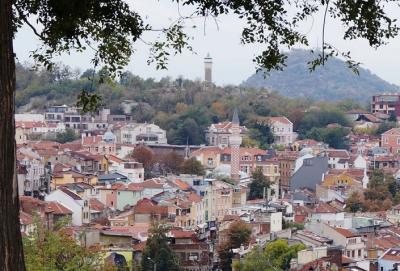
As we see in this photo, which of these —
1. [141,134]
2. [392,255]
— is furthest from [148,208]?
[141,134]

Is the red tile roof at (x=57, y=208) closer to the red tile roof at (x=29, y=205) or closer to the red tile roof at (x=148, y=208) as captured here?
the red tile roof at (x=29, y=205)

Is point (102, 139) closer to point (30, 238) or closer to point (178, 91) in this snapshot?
point (178, 91)

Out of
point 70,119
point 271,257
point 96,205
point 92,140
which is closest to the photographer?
point 271,257

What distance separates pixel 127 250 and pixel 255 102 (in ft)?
Answer: 120

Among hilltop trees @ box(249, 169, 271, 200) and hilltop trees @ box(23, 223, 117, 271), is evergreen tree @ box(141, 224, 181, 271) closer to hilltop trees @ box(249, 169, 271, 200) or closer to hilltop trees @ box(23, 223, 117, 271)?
hilltop trees @ box(23, 223, 117, 271)

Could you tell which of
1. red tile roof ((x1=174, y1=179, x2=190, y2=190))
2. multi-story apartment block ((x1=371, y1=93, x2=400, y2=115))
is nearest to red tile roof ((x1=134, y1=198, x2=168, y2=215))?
red tile roof ((x1=174, y1=179, x2=190, y2=190))

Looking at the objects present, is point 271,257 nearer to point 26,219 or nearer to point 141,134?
point 26,219

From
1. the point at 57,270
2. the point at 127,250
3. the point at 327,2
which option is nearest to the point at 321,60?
the point at 327,2

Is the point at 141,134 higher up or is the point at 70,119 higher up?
the point at 70,119

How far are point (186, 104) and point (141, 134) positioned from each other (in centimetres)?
610

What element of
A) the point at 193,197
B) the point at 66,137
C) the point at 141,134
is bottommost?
the point at 193,197

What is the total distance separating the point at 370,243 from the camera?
24.2 metres

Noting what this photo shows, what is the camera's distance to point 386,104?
6488 centimetres

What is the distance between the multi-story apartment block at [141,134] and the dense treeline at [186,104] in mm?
511
